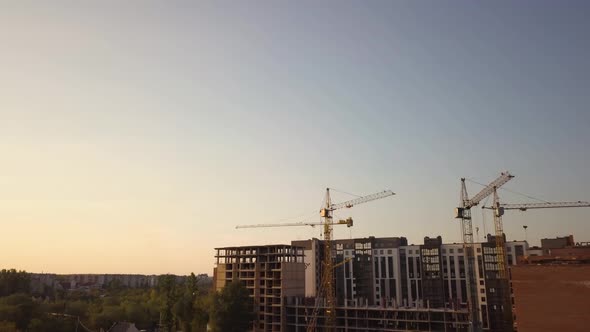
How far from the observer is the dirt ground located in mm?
60094

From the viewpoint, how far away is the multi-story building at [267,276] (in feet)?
298

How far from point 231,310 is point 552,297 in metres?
53.3

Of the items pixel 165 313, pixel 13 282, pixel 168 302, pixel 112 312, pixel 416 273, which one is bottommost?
pixel 112 312

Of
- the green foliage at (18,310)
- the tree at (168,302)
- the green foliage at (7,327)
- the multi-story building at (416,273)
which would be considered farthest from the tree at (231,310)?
the green foliage at (18,310)

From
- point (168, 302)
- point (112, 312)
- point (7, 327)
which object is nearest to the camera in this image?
point (7, 327)

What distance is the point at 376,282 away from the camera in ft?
406

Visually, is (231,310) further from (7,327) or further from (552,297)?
(552,297)

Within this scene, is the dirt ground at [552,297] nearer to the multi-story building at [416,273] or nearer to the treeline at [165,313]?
the multi-story building at [416,273]

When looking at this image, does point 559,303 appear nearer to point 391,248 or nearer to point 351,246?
point 391,248

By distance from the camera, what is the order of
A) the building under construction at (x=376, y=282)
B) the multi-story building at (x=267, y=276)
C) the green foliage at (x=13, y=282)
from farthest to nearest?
1. the green foliage at (x=13, y=282)
2. the multi-story building at (x=267, y=276)
3. the building under construction at (x=376, y=282)

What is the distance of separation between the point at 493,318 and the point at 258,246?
182ft

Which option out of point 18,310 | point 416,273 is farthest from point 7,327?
point 416,273

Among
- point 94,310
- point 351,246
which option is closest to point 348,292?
point 351,246

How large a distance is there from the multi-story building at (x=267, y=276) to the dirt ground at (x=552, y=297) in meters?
43.9
